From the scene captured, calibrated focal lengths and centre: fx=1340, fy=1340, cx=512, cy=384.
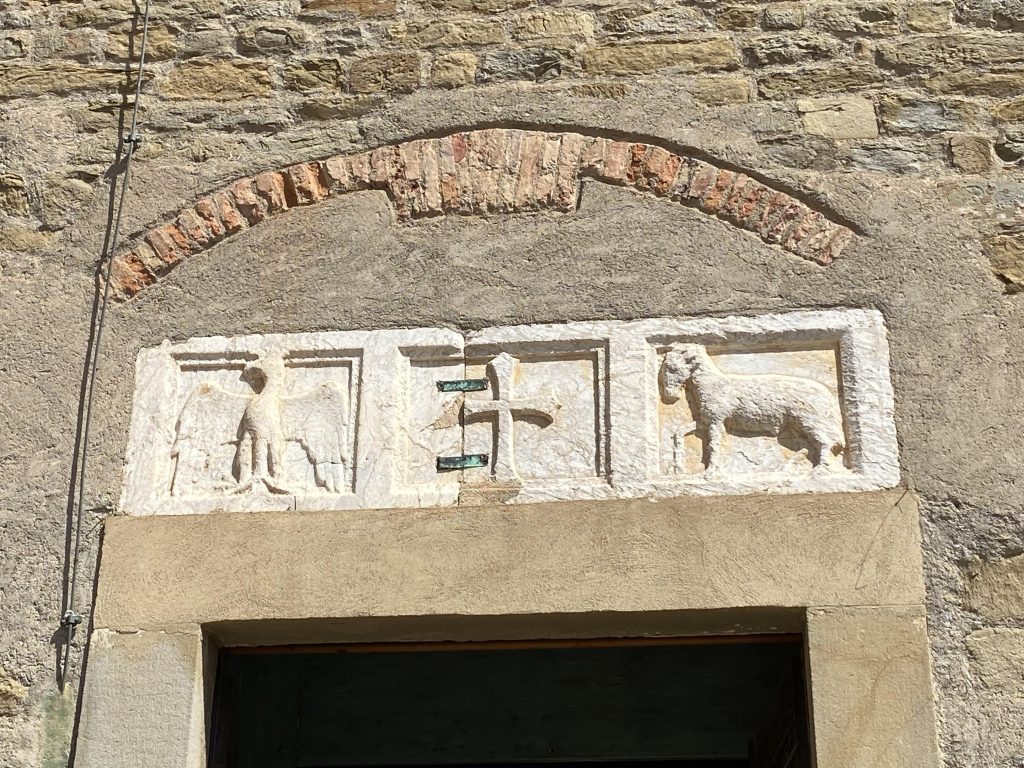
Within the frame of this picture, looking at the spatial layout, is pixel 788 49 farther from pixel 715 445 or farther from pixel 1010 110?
pixel 715 445

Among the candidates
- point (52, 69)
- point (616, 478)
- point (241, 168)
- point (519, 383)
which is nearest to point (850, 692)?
point (616, 478)

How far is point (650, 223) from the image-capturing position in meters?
3.66

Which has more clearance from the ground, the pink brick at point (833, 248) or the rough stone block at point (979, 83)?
the rough stone block at point (979, 83)

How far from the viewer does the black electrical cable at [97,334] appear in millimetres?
3332

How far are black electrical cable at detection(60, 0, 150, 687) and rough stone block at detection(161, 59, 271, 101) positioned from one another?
0.11 m

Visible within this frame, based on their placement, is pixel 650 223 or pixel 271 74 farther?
pixel 271 74

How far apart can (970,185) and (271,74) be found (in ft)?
6.58

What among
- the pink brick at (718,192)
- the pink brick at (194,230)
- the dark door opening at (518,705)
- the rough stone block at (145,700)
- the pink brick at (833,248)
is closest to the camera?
the rough stone block at (145,700)

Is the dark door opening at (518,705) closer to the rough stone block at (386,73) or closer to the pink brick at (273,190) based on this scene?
the pink brick at (273,190)

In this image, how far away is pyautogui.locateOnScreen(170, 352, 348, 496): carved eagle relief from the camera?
136 inches

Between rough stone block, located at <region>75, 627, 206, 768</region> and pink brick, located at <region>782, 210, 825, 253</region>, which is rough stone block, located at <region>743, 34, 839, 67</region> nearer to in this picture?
pink brick, located at <region>782, 210, 825, 253</region>

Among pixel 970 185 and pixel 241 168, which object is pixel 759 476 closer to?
pixel 970 185

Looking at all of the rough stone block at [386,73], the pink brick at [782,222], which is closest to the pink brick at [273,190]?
the rough stone block at [386,73]

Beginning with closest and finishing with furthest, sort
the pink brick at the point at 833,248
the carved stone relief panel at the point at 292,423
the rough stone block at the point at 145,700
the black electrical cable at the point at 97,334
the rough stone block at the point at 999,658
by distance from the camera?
the rough stone block at the point at 999,658
the rough stone block at the point at 145,700
the black electrical cable at the point at 97,334
the carved stone relief panel at the point at 292,423
the pink brick at the point at 833,248
